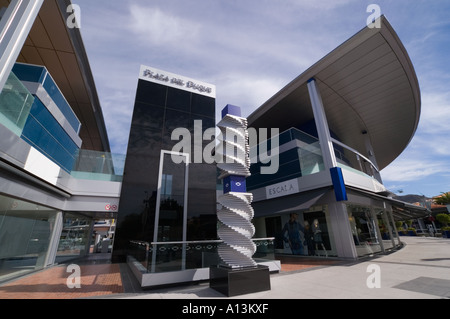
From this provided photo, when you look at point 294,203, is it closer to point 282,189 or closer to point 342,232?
point 282,189

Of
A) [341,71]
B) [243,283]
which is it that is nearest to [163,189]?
[243,283]

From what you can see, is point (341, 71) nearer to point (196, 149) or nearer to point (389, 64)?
point (389, 64)

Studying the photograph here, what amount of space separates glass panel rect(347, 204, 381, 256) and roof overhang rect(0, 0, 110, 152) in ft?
53.0

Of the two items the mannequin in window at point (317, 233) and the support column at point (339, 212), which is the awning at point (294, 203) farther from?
the mannequin in window at point (317, 233)

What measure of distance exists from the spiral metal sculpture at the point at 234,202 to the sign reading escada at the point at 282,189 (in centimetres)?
665

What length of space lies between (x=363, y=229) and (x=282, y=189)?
4.79 m

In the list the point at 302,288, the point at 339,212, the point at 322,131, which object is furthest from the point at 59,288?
the point at 322,131

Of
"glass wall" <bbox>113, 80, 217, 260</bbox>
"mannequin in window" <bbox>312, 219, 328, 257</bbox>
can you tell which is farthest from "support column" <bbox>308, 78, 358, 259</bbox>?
"glass wall" <bbox>113, 80, 217, 260</bbox>

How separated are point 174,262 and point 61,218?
319 inches

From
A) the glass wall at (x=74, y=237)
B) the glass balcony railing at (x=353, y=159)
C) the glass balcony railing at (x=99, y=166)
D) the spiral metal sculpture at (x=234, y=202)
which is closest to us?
the spiral metal sculpture at (x=234, y=202)

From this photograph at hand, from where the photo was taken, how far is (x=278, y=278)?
6223mm

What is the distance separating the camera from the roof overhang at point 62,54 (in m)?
8.43

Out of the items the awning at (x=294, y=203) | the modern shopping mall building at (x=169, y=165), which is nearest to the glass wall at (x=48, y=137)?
the modern shopping mall building at (x=169, y=165)
